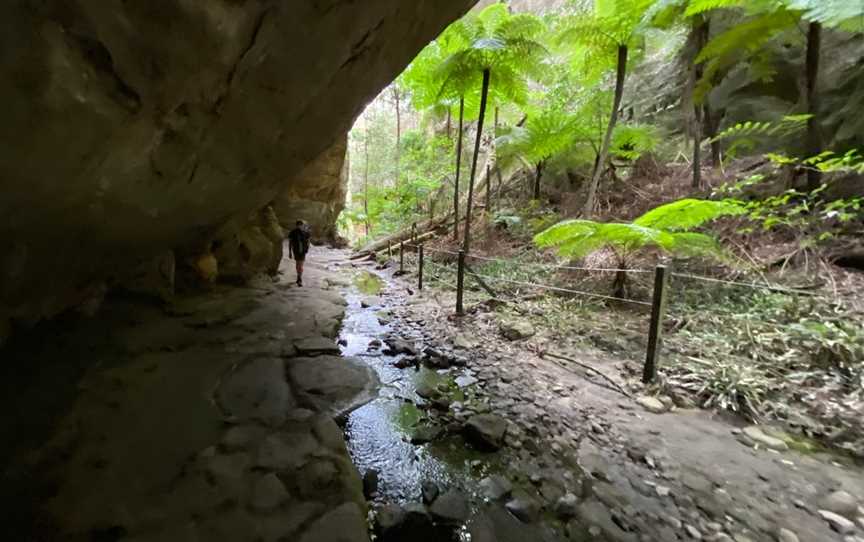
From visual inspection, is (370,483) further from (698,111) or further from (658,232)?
(698,111)

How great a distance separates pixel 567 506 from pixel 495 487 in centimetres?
40

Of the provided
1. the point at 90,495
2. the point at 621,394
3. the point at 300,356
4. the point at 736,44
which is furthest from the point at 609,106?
the point at 90,495

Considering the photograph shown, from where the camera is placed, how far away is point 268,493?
5.83 feet

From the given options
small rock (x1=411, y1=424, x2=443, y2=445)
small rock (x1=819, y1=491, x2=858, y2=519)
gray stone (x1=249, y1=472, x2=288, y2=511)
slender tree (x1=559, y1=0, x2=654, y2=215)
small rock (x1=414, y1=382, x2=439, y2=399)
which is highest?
slender tree (x1=559, y1=0, x2=654, y2=215)

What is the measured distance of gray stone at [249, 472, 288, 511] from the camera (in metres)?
1.71

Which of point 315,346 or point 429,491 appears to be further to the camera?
point 315,346

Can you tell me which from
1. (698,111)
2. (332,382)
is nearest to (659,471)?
(332,382)

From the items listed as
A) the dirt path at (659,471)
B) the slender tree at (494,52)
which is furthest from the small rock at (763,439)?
the slender tree at (494,52)

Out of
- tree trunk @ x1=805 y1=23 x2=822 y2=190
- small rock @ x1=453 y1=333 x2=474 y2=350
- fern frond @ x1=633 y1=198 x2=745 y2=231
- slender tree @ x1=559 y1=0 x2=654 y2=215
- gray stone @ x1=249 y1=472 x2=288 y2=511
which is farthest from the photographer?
slender tree @ x1=559 y1=0 x2=654 y2=215

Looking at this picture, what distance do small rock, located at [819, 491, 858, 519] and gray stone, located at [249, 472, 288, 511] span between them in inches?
113

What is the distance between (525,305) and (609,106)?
5.13m

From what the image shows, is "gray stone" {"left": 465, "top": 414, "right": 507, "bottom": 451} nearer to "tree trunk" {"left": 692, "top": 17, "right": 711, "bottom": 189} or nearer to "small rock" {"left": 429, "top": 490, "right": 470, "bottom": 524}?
"small rock" {"left": 429, "top": 490, "right": 470, "bottom": 524}

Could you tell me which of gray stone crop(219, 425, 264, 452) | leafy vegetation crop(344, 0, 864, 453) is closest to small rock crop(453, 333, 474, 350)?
leafy vegetation crop(344, 0, 864, 453)

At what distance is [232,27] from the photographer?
1734mm
